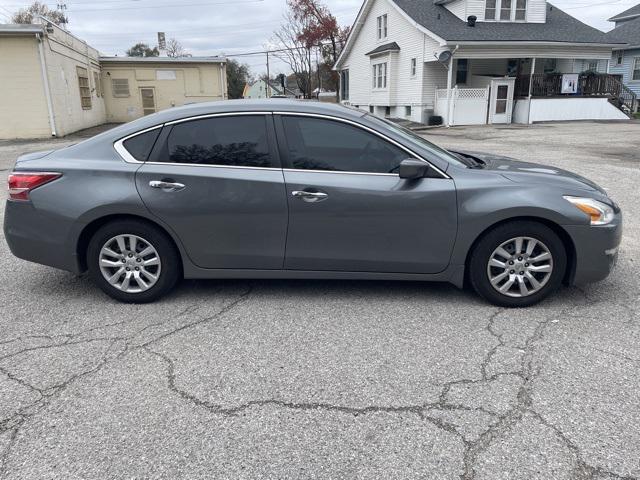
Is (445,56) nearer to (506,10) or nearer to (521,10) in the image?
(506,10)

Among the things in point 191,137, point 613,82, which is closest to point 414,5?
point 613,82

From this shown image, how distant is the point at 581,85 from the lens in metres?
26.2

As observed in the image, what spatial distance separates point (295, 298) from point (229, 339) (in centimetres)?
86

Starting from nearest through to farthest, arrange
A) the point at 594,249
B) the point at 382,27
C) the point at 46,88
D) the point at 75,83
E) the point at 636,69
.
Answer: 1. the point at 594,249
2. the point at 46,88
3. the point at 75,83
4. the point at 382,27
5. the point at 636,69

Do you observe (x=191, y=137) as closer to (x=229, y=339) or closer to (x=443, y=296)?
(x=229, y=339)

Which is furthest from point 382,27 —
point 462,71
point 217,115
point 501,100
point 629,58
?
point 217,115

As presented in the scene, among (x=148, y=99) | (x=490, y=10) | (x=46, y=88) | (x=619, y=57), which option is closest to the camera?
(x=46, y=88)

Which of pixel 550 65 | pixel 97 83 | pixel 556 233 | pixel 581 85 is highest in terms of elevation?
pixel 550 65

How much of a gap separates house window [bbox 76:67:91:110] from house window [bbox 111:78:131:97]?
12.7 ft

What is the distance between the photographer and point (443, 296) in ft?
14.4

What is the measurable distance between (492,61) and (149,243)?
26.1 meters

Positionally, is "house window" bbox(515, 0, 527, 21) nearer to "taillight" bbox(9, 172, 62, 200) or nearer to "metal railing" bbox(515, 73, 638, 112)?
"metal railing" bbox(515, 73, 638, 112)

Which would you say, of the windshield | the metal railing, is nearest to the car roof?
the windshield

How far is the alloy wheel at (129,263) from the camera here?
163 inches
